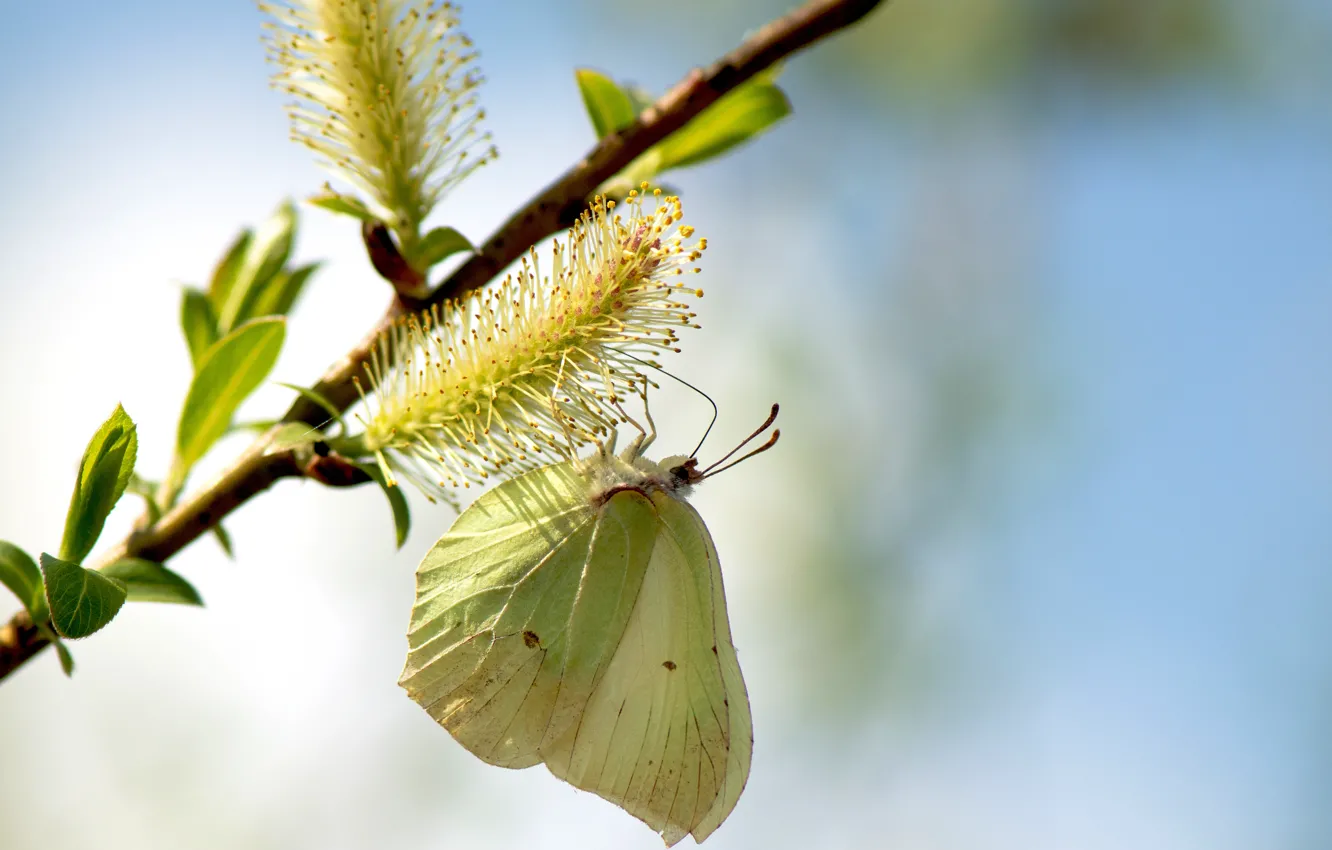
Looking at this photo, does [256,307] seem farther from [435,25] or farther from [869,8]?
[869,8]

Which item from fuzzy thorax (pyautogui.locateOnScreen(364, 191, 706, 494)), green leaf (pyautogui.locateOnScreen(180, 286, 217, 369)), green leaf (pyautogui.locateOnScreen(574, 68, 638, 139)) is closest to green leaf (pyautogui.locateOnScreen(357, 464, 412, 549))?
fuzzy thorax (pyautogui.locateOnScreen(364, 191, 706, 494))

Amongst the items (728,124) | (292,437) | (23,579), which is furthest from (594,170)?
(23,579)

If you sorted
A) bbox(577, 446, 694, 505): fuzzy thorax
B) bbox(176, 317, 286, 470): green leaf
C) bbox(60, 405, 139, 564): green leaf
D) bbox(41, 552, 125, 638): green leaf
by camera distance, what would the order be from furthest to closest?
bbox(577, 446, 694, 505): fuzzy thorax, bbox(176, 317, 286, 470): green leaf, bbox(60, 405, 139, 564): green leaf, bbox(41, 552, 125, 638): green leaf

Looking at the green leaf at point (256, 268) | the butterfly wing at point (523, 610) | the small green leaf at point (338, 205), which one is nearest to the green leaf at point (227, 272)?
the green leaf at point (256, 268)

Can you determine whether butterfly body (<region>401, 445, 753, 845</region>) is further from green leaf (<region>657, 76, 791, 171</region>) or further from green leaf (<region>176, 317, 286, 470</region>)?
green leaf (<region>657, 76, 791, 171</region>)

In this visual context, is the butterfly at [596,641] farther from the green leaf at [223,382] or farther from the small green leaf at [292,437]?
the green leaf at [223,382]

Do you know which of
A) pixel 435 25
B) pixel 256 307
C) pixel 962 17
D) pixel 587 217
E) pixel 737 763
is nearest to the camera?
pixel 587 217

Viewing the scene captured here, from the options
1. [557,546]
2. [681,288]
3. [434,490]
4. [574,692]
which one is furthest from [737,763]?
[681,288]
